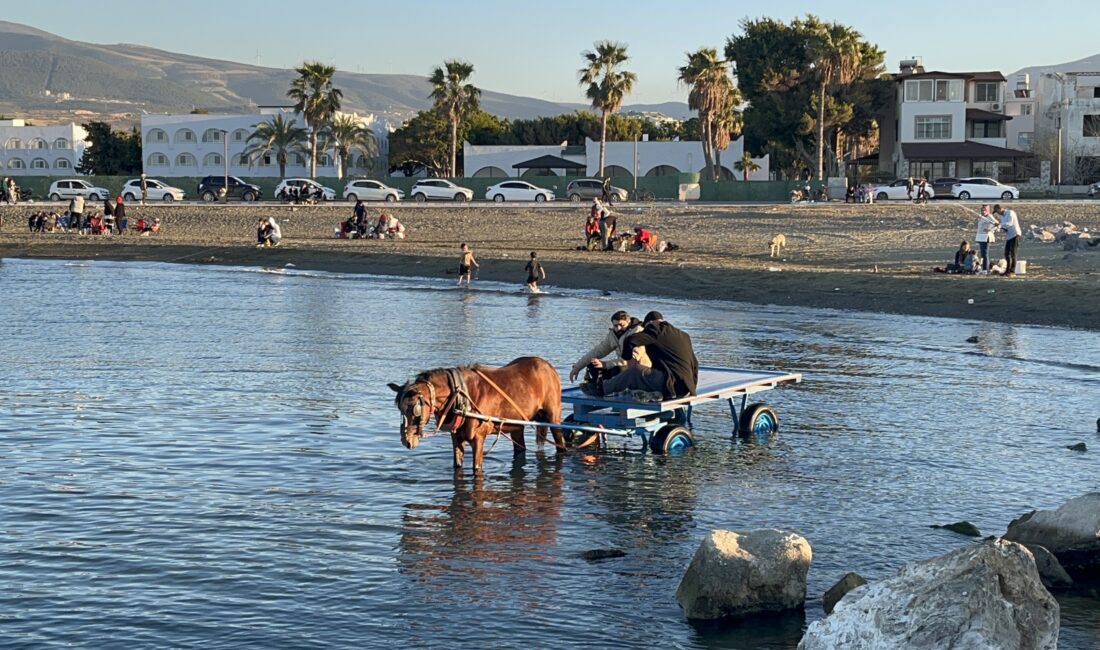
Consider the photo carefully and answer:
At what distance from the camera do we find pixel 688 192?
75500mm

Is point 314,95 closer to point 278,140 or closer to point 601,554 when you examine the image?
point 278,140

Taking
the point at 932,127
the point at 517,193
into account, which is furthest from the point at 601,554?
the point at 932,127

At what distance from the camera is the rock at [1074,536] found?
10672mm

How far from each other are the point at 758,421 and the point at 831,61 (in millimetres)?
73077

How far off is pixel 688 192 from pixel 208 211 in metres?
27.2

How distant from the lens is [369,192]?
3000 inches

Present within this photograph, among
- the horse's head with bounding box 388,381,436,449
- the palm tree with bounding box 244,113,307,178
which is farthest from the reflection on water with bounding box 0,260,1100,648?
the palm tree with bounding box 244,113,307,178

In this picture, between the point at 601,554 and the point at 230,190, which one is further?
the point at 230,190

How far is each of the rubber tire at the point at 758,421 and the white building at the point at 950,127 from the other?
71212 mm

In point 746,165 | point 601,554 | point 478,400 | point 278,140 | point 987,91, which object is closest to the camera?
point 601,554

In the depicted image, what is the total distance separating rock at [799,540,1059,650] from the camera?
22.5ft

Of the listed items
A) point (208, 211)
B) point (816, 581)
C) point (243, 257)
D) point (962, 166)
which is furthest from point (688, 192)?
point (816, 581)

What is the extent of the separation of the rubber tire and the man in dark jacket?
198 centimetres

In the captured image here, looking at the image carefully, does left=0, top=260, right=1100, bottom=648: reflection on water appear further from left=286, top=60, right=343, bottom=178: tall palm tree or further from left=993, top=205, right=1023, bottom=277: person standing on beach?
left=286, top=60, right=343, bottom=178: tall palm tree
